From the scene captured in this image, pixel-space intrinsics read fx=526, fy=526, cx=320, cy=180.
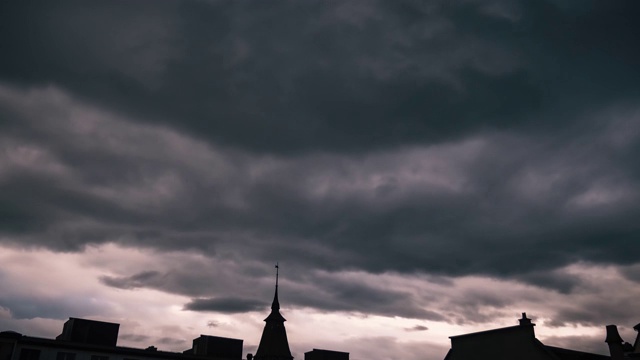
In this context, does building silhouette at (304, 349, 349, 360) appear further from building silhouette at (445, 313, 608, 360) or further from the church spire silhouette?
building silhouette at (445, 313, 608, 360)

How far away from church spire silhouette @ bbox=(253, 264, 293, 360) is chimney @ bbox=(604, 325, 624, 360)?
77002mm

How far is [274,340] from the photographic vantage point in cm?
11606

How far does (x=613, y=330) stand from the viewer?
158ft

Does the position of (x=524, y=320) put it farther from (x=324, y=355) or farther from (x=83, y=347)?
(x=324, y=355)

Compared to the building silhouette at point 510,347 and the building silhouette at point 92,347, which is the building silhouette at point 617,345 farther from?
the building silhouette at point 92,347

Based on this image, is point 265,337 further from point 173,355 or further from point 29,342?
point 29,342

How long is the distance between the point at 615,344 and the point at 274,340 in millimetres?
80464

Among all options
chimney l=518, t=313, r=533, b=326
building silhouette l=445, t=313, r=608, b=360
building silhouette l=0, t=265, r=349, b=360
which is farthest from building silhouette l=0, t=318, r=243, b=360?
chimney l=518, t=313, r=533, b=326

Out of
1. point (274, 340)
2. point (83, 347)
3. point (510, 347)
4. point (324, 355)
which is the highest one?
point (274, 340)

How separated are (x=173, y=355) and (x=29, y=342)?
70.0 feet

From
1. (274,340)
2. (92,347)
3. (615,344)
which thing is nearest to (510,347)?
(615,344)

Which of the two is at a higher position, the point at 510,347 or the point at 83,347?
the point at 510,347

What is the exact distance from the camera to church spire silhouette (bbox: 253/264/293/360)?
113000 mm

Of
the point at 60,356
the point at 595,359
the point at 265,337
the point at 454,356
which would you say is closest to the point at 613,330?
the point at 595,359
